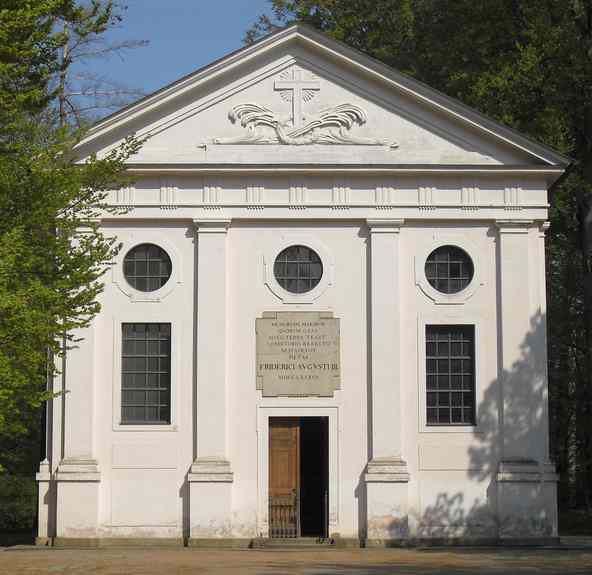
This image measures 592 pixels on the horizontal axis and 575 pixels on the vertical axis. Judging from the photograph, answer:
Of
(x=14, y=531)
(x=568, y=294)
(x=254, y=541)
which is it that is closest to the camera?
(x=254, y=541)

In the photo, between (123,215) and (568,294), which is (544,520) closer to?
(123,215)

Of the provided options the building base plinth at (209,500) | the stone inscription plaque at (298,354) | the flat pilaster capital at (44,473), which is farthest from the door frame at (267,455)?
the flat pilaster capital at (44,473)

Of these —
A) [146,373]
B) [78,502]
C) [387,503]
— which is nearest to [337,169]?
[146,373]

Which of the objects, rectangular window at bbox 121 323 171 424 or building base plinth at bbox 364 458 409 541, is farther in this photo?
rectangular window at bbox 121 323 171 424

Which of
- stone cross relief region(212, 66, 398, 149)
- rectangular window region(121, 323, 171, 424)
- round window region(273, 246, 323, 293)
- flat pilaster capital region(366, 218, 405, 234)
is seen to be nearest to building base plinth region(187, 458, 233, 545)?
rectangular window region(121, 323, 171, 424)

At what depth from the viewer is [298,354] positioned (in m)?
23.8

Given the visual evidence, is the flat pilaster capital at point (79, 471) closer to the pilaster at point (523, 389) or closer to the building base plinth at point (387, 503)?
the building base plinth at point (387, 503)

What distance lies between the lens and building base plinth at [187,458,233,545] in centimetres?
2327

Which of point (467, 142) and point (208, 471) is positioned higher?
point (467, 142)

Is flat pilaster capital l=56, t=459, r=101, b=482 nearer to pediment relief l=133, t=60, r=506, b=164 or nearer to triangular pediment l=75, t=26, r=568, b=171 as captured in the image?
triangular pediment l=75, t=26, r=568, b=171

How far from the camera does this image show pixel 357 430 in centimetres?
2375

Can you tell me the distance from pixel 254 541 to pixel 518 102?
43.6 ft

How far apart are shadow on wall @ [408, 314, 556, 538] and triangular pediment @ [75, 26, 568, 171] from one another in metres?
4.11

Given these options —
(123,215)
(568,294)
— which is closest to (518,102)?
(568,294)
